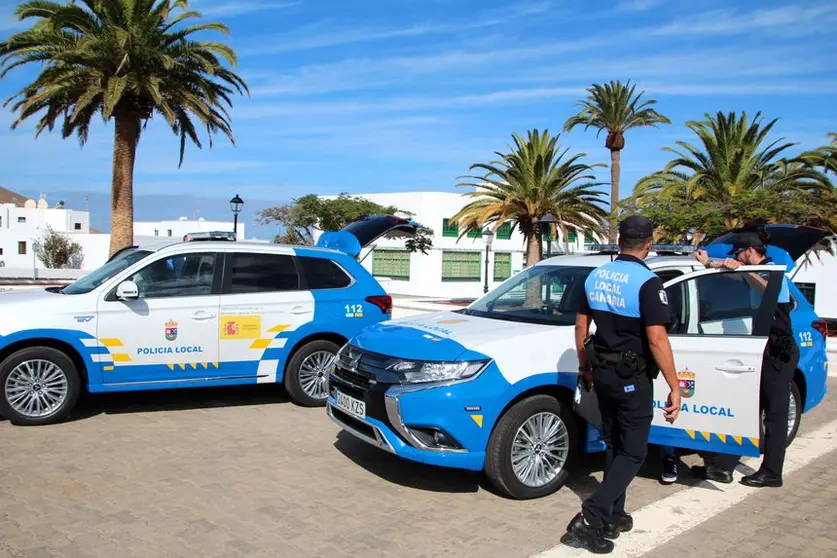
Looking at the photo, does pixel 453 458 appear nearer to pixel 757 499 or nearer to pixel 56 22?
pixel 757 499

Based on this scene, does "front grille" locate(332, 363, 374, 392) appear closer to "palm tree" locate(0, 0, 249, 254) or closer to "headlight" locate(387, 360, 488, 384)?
"headlight" locate(387, 360, 488, 384)

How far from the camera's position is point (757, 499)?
5457 mm

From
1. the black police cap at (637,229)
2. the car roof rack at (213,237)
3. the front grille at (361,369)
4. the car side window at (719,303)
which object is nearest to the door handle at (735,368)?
the car side window at (719,303)

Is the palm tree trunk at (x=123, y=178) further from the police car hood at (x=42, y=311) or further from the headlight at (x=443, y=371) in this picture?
the headlight at (x=443, y=371)

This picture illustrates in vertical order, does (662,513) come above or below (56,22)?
below

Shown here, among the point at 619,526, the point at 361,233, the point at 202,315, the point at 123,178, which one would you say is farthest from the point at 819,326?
the point at 123,178

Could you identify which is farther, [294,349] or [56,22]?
[56,22]

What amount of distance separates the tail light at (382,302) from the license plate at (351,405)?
276cm

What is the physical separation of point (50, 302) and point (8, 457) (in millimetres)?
1609

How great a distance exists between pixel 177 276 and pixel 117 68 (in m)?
13.2

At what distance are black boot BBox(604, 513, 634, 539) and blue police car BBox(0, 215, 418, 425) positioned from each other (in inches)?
165

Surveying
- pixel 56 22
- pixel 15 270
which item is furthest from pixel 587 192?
pixel 15 270

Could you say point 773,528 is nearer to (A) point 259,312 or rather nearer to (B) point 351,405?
(B) point 351,405

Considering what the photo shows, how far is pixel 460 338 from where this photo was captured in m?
5.27
